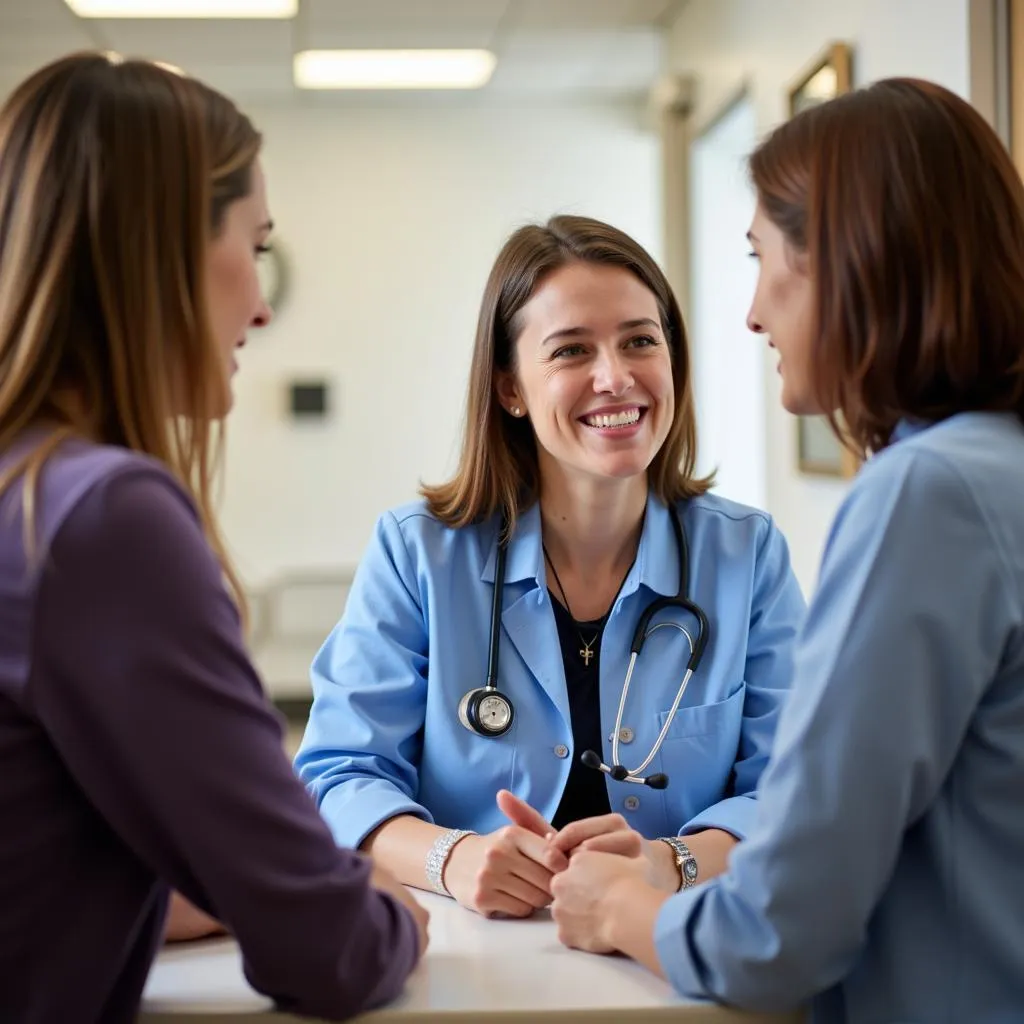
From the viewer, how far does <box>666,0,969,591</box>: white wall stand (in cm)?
265

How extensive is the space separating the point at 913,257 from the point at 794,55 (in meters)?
2.85

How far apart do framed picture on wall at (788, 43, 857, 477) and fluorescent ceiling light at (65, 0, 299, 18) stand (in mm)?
2091

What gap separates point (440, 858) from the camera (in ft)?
4.79

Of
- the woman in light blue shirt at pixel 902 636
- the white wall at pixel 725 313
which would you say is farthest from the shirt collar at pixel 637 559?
the white wall at pixel 725 313

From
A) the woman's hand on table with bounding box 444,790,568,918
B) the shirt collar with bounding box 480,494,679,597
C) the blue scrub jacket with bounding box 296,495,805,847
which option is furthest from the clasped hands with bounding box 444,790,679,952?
the shirt collar with bounding box 480,494,679,597

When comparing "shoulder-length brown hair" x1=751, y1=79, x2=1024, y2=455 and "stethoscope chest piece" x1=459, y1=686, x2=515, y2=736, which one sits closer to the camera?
"shoulder-length brown hair" x1=751, y1=79, x2=1024, y2=455

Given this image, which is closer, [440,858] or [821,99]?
[440,858]

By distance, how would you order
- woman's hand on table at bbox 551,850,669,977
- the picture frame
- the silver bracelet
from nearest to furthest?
woman's hand on table at bbox 551,850,669,977 → the silver bracelet → the picture frame

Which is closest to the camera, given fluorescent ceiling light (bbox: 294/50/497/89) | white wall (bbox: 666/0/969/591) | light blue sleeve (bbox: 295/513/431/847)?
light blue sleeve (bbox: 295/513/431/847)

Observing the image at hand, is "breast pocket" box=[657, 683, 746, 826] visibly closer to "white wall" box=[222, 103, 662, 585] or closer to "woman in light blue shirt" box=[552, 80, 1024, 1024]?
"woman in light blue shirt" box=[552, 80, 1024, 1024]

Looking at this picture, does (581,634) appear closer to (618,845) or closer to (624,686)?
(624,686)

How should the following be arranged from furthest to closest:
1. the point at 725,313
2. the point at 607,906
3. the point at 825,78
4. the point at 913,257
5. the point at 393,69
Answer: the point at 393,69 < the point at 725,313 < the point at 825,78 < the point at 607,906 < the point at 913,257

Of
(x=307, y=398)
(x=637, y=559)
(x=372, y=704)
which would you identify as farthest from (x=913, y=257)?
(x=307, y=398)

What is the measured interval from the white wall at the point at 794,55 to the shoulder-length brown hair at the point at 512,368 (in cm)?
99
